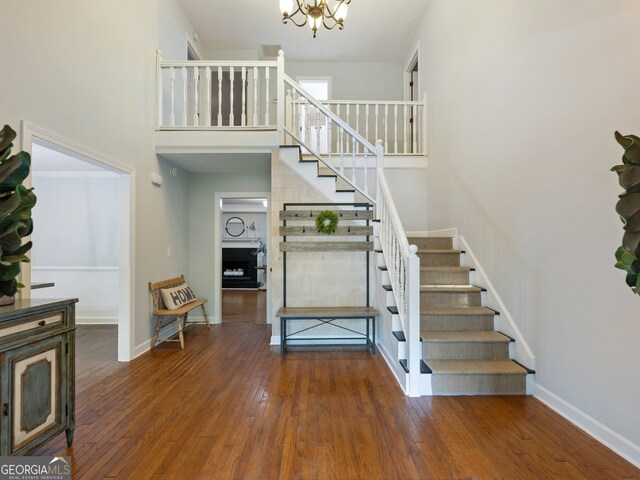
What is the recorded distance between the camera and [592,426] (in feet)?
7.29

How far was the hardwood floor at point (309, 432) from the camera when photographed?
1.91 metres

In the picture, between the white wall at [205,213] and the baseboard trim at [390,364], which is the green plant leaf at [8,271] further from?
the white wall at [205,213]

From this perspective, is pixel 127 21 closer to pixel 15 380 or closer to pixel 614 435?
pixel 15 380

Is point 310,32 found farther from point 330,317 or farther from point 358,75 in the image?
point 330,317

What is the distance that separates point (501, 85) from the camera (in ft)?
10.8

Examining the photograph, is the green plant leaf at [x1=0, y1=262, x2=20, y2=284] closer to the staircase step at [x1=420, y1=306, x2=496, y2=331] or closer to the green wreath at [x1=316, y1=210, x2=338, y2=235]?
the green wreath at [x1=316, y1=210, x2=338, y2=235]

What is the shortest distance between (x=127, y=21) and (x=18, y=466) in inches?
165

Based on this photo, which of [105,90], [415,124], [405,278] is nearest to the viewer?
[405,278]

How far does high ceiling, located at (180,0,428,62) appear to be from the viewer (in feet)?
17.5

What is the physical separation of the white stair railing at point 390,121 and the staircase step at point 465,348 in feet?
10.6

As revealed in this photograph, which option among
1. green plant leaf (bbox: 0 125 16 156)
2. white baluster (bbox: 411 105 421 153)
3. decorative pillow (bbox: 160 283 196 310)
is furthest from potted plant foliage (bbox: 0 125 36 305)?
white baluster (bbox: 411 105 421 153)

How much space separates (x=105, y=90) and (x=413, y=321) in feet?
12.3

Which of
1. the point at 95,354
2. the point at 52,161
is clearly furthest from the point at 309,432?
the point at 52,161

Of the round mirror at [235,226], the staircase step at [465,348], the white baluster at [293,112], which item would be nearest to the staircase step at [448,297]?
the staircase step at [465,348]
